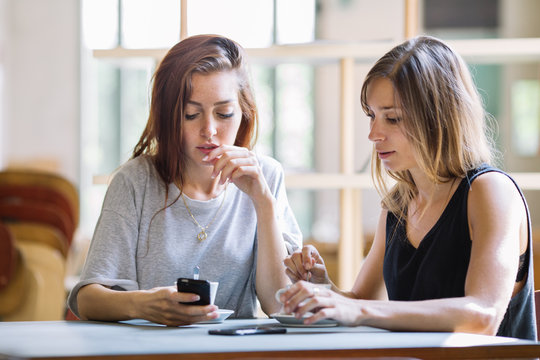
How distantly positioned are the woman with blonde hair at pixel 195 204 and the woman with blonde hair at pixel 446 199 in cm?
19

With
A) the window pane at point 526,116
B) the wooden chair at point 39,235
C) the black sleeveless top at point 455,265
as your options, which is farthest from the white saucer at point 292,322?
the window pane at point 526,116

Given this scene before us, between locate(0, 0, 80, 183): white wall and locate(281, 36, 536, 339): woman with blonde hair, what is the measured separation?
→ 23.0 ft

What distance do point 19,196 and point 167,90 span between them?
397cm

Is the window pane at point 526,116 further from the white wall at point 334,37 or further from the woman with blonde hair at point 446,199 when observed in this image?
the woman with blonde hair at point 446,199

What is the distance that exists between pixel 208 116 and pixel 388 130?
0.49 m

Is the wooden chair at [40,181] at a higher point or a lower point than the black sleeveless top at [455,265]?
lower

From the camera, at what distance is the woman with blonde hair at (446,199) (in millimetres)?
1612

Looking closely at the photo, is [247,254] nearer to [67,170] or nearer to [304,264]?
[304,264]

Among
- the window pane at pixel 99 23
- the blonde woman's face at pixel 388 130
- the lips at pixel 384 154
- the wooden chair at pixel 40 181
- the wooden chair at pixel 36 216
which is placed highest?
the window pane at pixel 99 23

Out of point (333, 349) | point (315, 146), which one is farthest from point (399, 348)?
point (315, 146)

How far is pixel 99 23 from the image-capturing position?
8.77 m

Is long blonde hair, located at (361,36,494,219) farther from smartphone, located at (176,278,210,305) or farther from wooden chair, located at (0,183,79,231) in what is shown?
wooden chair, located at (0,183,79,231)

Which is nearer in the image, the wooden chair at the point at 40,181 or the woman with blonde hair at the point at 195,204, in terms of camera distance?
the woman with blonde hair at the point at 195,204

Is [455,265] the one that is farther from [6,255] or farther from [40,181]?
[40,181]
